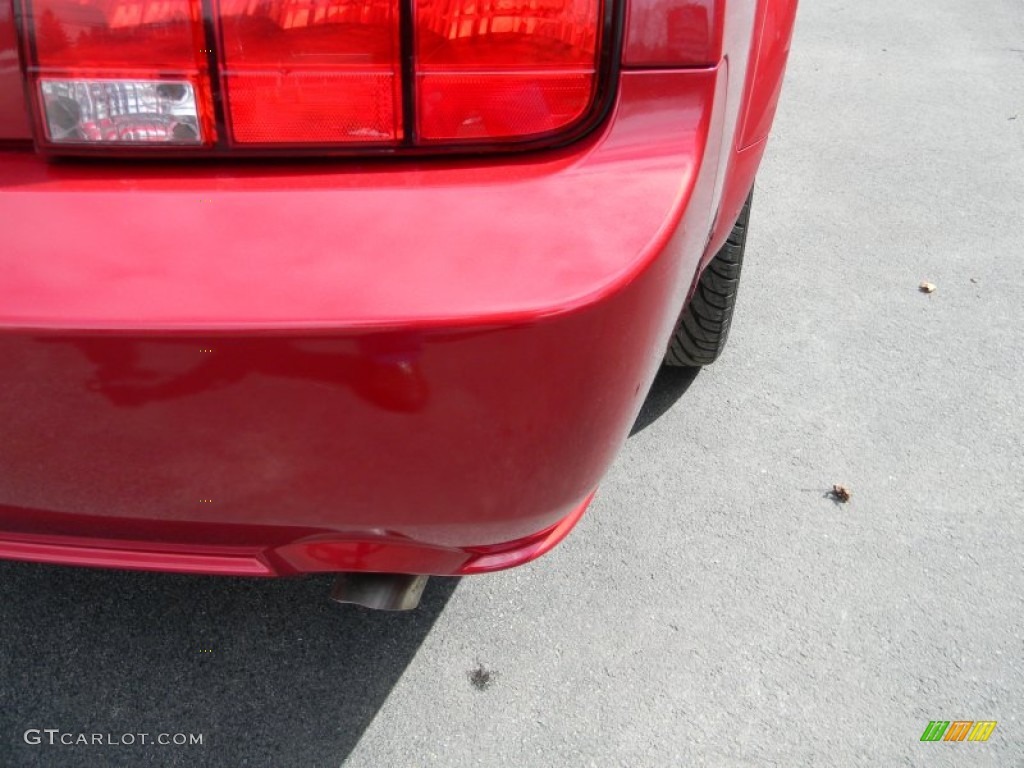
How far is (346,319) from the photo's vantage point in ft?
2.93

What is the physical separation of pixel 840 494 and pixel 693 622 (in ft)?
1.89

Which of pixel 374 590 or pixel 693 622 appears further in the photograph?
pixel 693 622

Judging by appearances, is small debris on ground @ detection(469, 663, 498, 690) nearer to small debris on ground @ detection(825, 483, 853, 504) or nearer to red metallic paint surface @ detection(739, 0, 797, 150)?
small debris on ground @ detection(825, 483, 853, 504)

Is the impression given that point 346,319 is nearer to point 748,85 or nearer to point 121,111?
point 121,111

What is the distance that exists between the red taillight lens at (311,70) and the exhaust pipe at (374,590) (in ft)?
2.22

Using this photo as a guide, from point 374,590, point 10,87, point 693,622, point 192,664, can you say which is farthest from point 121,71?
point 693,622

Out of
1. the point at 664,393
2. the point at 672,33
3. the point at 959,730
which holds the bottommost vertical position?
the point at 959,730

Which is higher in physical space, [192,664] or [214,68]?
[214,68]

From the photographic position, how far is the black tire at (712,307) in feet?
6.88

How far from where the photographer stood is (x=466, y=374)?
3.08 feet

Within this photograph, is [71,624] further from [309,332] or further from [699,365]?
[699,365]

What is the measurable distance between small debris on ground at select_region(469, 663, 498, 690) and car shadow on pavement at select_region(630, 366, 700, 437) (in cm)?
84

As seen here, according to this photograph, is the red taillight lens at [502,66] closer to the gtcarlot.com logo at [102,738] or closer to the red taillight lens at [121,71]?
the red taillight lens at [121,71]

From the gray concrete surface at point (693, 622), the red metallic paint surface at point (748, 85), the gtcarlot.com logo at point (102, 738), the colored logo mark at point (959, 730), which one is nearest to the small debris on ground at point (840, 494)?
the gray concrete surface at point (693, 622)
